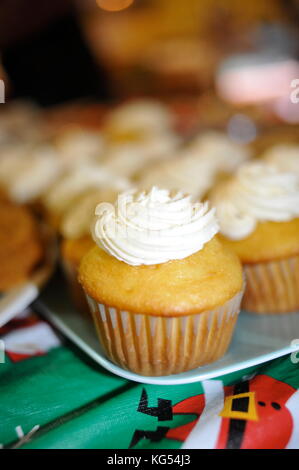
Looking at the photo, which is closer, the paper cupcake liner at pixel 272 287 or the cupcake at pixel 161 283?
the cupcake at pixel 161 283

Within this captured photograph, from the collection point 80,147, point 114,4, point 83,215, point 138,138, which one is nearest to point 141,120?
point 138,138

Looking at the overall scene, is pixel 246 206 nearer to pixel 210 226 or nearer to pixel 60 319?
pixel 210 226

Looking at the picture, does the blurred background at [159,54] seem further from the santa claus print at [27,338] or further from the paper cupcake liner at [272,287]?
the santa claus print at [27,338]

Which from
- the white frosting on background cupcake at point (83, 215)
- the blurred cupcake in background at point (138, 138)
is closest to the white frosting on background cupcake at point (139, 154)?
the blurred cupcake in background at point (138, 138)
